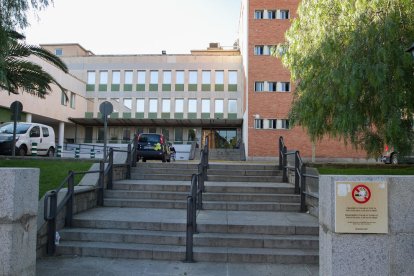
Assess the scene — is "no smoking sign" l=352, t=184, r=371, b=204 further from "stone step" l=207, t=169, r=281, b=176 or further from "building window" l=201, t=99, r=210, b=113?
"building window" l=201, t=99, r=210, b=113

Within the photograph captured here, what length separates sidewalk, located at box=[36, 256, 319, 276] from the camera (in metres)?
5.54

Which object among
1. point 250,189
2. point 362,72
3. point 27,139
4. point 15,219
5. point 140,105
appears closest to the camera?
point 15,219

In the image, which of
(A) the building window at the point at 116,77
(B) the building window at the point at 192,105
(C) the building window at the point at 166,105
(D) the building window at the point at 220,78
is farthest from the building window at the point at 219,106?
(A) the building window at the point at 116,77

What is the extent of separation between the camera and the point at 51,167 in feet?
36.4

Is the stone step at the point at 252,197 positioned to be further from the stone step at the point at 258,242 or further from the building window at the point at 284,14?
the building window at the point at 284,14

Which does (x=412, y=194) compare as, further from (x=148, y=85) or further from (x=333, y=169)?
(x=148, y=85)

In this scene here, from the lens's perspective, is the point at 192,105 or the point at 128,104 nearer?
the point at 192,105

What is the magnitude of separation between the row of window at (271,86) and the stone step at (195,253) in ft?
84.9

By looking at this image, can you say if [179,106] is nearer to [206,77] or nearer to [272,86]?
[206,77]

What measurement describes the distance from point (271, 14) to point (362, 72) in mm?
23224

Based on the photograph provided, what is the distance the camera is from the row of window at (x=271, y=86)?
31391mm

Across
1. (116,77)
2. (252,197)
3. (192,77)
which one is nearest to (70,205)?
(252,197)

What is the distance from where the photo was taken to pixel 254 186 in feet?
31.4

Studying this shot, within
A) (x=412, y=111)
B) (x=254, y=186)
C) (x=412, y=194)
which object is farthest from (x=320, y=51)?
(x=412, y=194)
